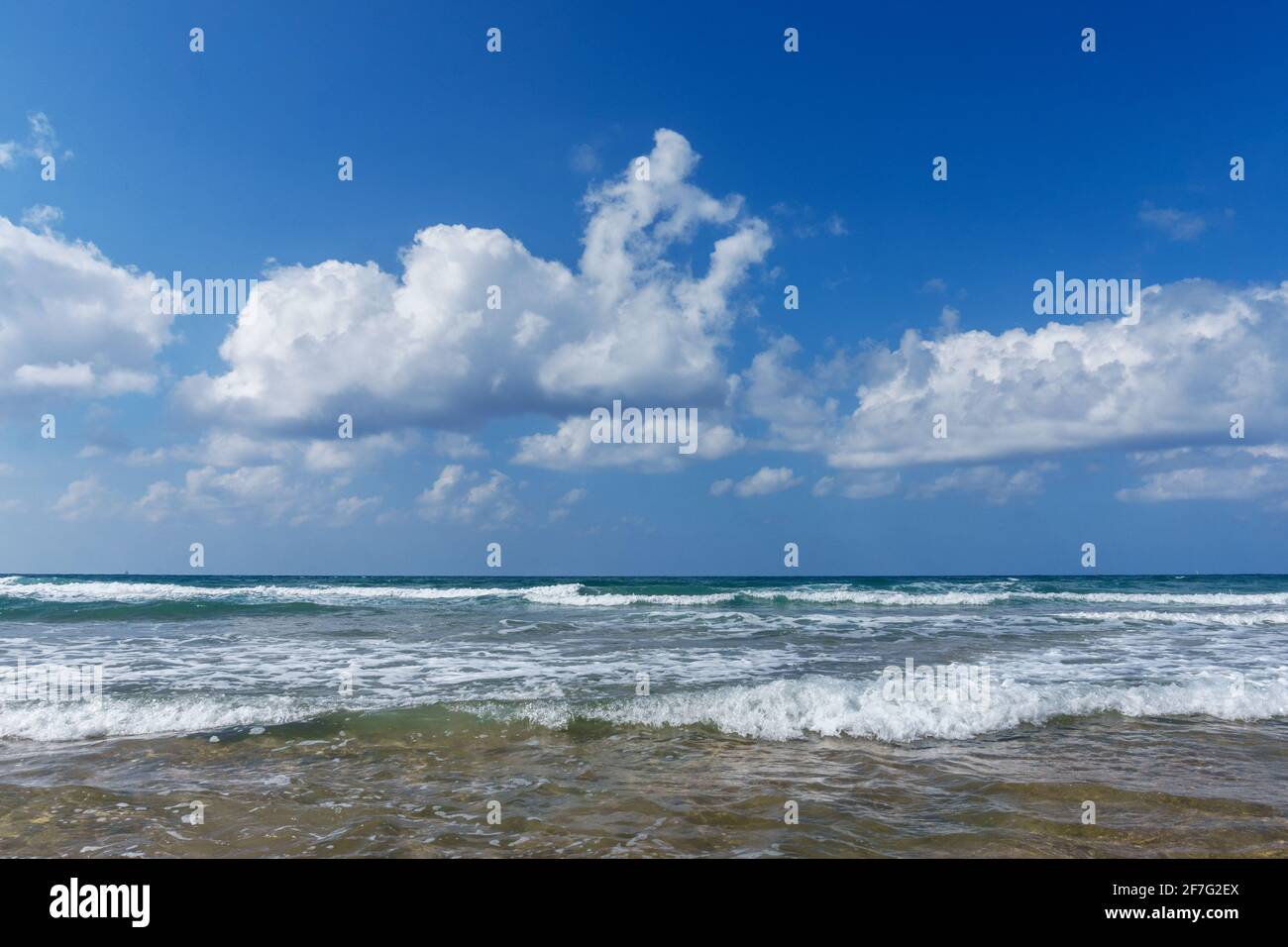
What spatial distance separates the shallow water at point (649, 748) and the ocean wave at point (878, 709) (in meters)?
0.05

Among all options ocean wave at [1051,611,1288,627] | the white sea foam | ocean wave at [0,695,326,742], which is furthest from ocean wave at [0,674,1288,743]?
the white sea foam

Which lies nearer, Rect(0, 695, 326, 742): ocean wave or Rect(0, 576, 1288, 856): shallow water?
Rect(0, 576, 1288, 856): shallow water

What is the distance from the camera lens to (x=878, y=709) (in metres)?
9.61

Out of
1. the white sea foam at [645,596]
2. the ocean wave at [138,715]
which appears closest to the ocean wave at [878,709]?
the ocean wave at [138,715]

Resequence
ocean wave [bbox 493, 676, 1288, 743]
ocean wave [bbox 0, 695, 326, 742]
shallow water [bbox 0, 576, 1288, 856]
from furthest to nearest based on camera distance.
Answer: ocean wave [bbox 493, 676, 1288, 743], ocean wave [bbox 0, 695, 326, 742], shallow water [bbox 0, 576, 1288, 856]

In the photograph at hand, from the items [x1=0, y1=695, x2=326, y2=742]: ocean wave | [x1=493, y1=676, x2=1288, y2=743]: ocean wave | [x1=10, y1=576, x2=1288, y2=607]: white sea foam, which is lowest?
[x1=10, y1=576, x2=1288, y2=607]: white sea foam

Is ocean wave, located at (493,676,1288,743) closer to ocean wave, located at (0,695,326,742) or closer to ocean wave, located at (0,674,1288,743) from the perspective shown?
ocean wave, located at (0,674,1288,743)

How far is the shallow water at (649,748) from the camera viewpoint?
5.75 m

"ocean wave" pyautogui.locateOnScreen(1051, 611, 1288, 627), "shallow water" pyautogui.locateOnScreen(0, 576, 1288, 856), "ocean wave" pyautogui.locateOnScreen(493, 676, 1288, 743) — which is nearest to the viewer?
"shallow water" pyautogui.locateOnScreen(0, 576, 1288, 856)

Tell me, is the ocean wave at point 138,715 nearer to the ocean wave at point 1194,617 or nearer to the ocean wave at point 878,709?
the ocean wave at point 878,709

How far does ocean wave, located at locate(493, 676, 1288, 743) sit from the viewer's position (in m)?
9.16

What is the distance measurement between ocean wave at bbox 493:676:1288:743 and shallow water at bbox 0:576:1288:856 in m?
0.05
